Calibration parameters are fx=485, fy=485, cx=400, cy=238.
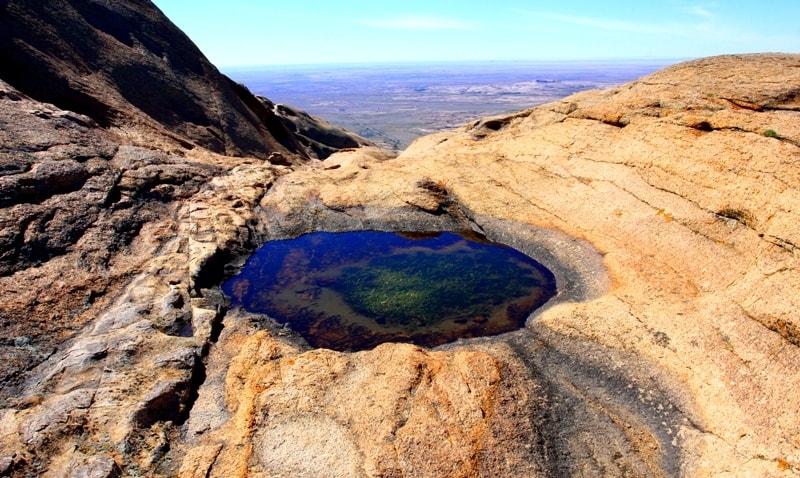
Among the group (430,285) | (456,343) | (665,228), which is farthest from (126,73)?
(665,228)

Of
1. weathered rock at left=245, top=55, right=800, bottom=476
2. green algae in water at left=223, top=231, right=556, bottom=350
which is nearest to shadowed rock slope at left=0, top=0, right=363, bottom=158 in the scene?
weathered rock at left=245, top=55, right=800, bottom=476

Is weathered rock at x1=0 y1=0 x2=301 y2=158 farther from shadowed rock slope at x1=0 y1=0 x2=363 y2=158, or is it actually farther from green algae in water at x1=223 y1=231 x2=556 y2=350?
green algae in water at x1=223 y1=231 x2=556 y2=350

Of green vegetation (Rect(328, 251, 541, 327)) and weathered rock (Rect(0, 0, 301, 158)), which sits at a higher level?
weathered rock (Rect(0, 0, 301, 158))

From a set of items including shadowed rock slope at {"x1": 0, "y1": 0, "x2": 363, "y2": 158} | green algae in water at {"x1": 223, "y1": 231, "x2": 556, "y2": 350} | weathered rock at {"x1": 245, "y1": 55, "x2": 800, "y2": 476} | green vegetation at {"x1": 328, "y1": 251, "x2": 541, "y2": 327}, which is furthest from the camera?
shadowed rock slope at {"x1": 0, "y1": 0, "x2": 363, "y2": 158}

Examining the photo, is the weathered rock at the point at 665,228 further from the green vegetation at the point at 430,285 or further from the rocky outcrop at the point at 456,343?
the green vegetation at the point at 430,285

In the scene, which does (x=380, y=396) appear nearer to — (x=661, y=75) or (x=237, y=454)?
(x=237, y=454)

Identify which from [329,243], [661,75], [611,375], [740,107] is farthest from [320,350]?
[661,75]
